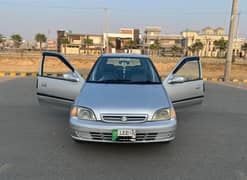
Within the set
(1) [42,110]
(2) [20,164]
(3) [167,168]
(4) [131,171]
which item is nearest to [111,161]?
(4) [131,171]

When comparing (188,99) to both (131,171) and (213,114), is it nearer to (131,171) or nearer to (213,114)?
(213,114)

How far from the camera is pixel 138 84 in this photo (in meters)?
4.52

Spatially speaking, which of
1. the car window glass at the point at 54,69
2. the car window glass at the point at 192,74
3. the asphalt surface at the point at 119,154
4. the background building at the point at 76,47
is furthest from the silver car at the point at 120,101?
the background building at the point at 76,47

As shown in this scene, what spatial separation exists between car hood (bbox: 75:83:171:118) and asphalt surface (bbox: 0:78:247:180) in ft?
2.43

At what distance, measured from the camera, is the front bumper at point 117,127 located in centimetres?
351

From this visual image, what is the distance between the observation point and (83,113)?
3.71 meters

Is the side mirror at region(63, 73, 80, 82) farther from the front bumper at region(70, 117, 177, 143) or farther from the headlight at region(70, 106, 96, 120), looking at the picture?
the front bumper at region(70, 117, 177, 143)

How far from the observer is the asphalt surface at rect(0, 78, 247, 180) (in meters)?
3.30

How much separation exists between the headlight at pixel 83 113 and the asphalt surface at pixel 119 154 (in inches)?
23.8

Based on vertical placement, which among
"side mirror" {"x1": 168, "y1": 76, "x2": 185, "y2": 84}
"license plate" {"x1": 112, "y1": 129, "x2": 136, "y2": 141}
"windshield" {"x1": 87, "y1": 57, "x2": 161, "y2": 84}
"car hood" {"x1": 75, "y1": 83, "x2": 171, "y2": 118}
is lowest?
"license plate" {"x1": 112, "y1": 129, "x2": 136, "y2": 141}

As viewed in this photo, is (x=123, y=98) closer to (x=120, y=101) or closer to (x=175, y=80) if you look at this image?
(x=120, y=101)

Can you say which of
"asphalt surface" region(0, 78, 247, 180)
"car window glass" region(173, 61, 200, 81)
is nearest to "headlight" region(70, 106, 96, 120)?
"asphalt surface" region(0, 78, 247, 180)

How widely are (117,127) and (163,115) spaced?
2.42 feet

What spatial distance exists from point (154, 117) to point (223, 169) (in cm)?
120
